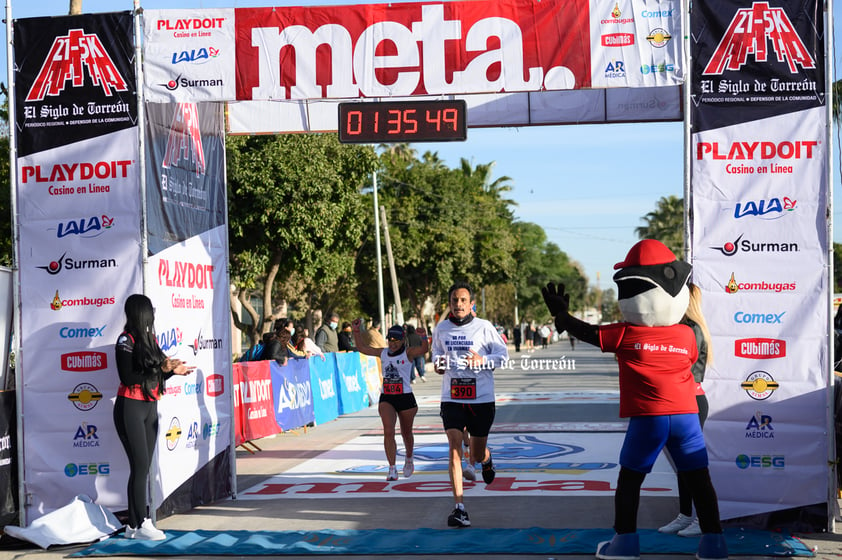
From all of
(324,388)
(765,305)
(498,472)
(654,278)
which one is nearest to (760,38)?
(765,305)

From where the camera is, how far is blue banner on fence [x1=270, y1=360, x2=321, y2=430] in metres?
16.1

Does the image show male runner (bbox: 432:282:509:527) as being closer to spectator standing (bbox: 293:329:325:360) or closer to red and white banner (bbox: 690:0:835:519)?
red and white banner (bbox: 690:0:835:519)

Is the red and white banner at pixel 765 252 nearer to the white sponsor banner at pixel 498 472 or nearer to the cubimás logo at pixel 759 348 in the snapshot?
the cubimás logo at pixel 759 348

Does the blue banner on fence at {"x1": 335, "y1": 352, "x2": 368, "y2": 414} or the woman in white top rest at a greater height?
the woman in white top

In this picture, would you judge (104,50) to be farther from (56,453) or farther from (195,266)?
(56,453)

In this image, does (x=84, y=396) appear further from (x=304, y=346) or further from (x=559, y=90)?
(x=304, y=346)

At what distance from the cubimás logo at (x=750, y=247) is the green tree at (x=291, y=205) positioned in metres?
21.2

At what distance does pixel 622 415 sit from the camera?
271 inches

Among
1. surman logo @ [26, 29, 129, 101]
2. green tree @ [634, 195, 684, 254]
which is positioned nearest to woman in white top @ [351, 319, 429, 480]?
surman logo @ [26, 29, 129, 101]

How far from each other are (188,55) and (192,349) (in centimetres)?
263

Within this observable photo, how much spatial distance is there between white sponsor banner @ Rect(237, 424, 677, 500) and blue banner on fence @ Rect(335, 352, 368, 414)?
19.5 feet

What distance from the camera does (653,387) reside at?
22.2 feet

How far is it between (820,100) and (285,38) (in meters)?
4.47

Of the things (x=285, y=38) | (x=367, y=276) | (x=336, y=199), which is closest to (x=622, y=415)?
(x=285, y=38)
